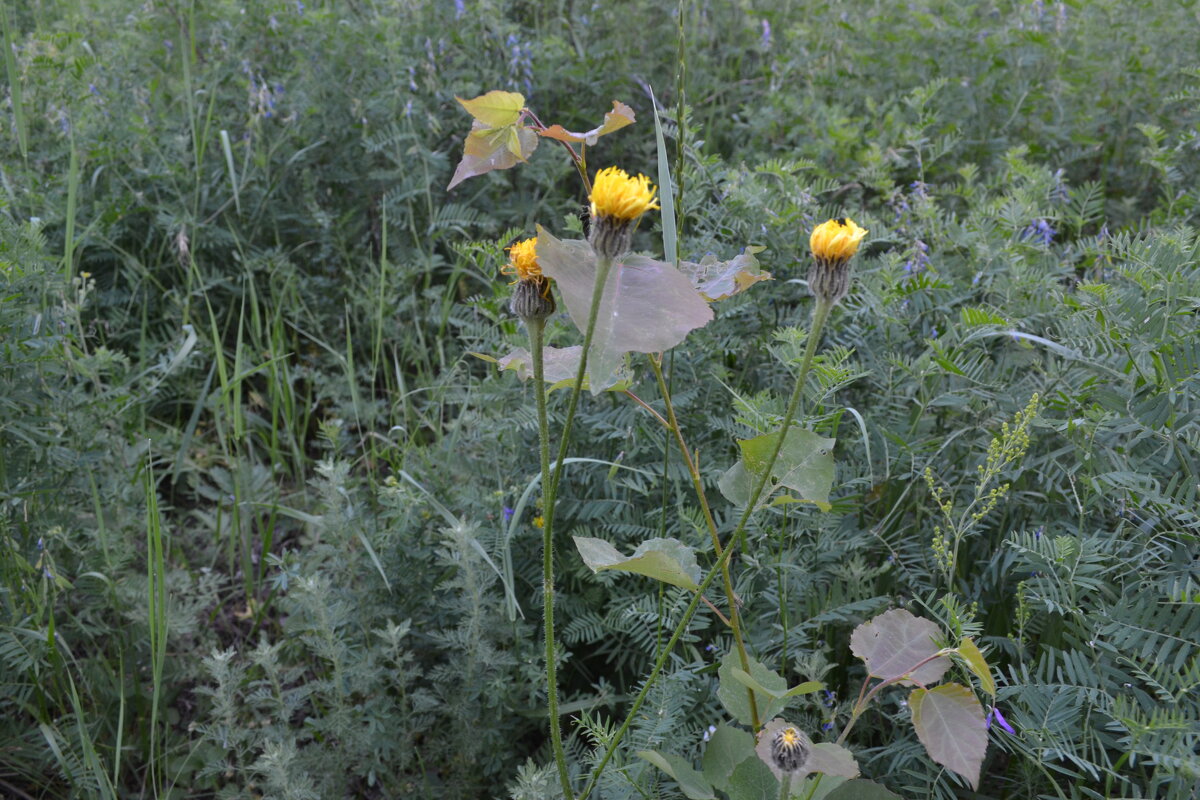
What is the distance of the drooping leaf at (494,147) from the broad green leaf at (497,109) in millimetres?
12

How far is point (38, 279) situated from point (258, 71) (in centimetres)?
185

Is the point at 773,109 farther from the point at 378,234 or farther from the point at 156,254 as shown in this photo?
the point at 156,254

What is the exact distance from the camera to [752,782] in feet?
3.99

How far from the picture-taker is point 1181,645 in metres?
1.33

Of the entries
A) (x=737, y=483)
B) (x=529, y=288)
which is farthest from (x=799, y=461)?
(x=529, y=288)

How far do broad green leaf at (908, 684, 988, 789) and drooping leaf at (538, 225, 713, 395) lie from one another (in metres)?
0.52

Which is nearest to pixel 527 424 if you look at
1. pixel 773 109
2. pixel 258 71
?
pixel 773 109

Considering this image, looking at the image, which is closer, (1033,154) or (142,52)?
(1033,154)

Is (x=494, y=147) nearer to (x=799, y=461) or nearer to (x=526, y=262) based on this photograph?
(x=526, y=262)

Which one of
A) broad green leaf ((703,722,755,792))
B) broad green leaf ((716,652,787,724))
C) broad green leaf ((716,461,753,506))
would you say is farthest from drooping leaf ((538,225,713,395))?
broad green leaf ((703,722,755,792))

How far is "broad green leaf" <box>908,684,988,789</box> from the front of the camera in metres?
1.01

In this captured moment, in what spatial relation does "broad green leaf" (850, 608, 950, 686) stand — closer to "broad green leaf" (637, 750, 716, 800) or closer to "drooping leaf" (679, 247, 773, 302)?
"broad green leaf" (637, 750, 716, 800)

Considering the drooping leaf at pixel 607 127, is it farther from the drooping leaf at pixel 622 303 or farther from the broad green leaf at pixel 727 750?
the broad green leaf at pixel 727 750

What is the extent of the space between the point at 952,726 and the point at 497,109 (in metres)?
0.90
